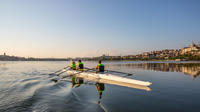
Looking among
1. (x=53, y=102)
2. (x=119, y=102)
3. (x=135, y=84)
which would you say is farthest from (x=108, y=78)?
(x=53, y=102)

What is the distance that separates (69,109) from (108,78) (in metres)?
8.09

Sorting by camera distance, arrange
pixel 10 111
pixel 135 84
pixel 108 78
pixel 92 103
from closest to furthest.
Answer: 1. pixel 10 111
2. pixel 92 103
3. pixel 135 84
4. pixel 108 78

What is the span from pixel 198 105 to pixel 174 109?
1718 mm

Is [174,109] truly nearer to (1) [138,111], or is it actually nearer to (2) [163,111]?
(2) [163,111]

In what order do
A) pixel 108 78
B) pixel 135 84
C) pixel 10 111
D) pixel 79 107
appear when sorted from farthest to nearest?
pixel 108 78, pixel 135 84, pixel 79 107, pixel 10 111

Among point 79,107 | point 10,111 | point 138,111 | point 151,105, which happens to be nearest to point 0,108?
point 10,111

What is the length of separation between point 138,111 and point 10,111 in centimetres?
624

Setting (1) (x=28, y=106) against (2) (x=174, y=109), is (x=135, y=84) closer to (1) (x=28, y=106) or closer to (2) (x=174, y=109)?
(2) (x=174, y=109)

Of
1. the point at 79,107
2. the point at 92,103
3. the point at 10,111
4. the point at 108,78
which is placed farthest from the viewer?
the point at 108,78

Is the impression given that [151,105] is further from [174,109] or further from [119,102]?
[119,102]

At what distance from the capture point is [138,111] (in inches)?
236

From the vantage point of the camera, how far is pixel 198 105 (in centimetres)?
673

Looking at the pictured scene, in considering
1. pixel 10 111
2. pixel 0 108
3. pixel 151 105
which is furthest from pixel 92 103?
pixel 0 108

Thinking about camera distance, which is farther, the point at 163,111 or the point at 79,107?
the point at 79,107
